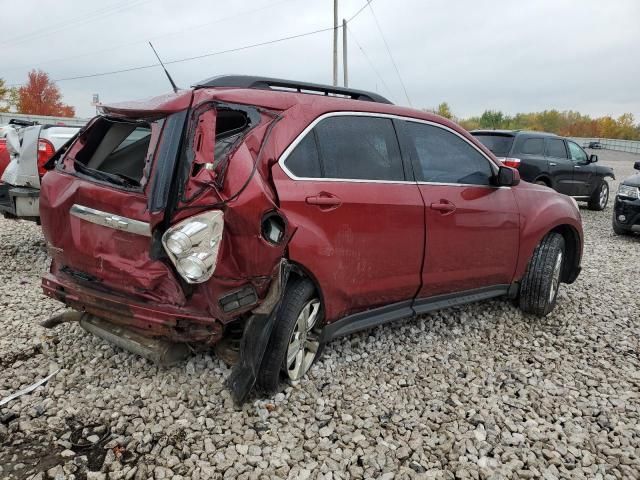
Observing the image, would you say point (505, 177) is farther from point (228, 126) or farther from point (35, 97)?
point (35, 97)

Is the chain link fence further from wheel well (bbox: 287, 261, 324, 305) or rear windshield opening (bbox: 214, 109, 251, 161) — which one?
rear windshield opening (bbox: 214, 109, 251, 161)

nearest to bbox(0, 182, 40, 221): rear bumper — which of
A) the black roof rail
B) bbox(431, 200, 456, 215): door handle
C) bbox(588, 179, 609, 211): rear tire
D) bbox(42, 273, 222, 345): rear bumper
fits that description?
bbox(42, 273, 222, 345): rear bumper

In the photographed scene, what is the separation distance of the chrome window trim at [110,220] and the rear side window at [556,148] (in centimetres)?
968

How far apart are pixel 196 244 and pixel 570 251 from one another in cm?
382

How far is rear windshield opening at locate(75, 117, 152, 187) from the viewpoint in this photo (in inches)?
109

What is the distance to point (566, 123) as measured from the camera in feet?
252

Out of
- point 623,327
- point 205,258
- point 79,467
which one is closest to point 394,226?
point 205,258

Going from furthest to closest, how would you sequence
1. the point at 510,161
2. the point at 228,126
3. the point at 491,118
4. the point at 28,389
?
the point at 491,118 < the point at 510,161 < the point at 28,389 < the point at 228,126

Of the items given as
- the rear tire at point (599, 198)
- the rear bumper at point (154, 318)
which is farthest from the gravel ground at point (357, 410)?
the rear tire at point (599, 198)

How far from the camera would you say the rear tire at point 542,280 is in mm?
4367

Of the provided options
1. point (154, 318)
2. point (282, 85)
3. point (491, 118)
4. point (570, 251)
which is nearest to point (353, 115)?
point (282, 85)

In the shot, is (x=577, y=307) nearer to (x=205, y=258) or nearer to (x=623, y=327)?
(x=623, y=327)

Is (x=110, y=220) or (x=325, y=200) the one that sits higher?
(x=325, y=200)

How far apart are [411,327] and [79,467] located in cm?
256
